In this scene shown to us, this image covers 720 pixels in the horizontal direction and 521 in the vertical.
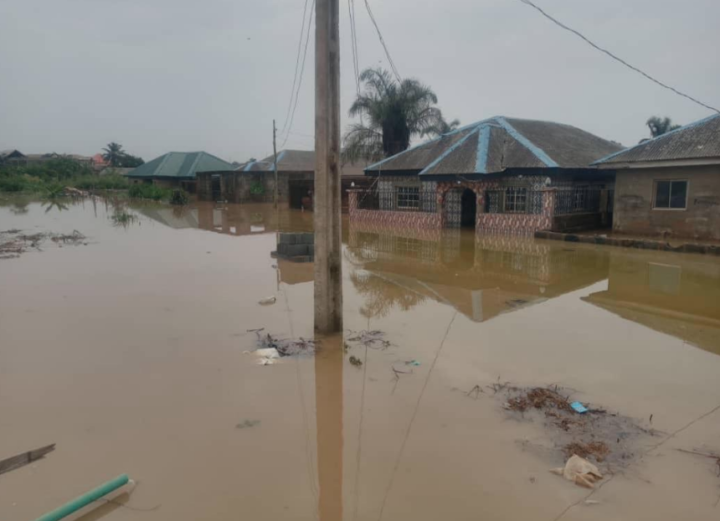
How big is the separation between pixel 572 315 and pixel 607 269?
518 centimetres

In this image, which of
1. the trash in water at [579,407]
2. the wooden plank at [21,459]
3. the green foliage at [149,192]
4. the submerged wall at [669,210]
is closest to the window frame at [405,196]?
the submerged wall at [669,210]

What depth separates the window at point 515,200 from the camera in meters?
21.3

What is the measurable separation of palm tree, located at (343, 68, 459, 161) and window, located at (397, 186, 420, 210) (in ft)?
24.2

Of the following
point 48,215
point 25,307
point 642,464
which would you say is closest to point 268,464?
point 642,464

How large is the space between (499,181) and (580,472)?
1879 cm

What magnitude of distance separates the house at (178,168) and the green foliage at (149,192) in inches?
103

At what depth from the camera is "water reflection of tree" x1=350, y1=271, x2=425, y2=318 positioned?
31.1 ft

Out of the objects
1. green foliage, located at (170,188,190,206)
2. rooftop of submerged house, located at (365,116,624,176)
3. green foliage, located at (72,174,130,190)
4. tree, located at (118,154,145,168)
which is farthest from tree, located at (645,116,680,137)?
tree, located at (118,154,145,168)

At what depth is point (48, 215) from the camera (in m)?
29.7

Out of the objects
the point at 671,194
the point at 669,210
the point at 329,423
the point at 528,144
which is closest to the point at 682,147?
the point at 671,194

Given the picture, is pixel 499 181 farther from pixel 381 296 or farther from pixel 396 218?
pixel 381 296

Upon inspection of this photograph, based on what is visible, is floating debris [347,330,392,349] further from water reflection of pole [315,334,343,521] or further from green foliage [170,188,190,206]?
green foliage [170,188,190,206]

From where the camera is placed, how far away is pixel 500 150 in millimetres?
22656

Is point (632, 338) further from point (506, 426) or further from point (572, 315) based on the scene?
point (506, 426)
